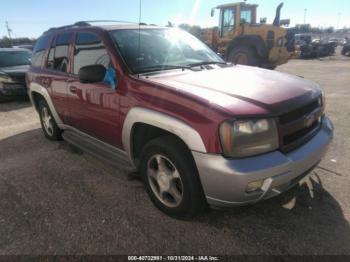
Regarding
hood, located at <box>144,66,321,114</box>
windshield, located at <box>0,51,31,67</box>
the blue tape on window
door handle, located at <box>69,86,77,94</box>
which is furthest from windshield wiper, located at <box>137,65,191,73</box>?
windshield, located at <box>0,51,31,67</box>

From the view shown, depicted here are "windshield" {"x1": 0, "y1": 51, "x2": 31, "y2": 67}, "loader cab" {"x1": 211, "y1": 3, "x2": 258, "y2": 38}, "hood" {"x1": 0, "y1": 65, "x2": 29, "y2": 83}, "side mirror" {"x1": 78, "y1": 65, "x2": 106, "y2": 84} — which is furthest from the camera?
→ "loader cab" {"x1": 211, "y1": 3, "x2": 258, "y2": 38}

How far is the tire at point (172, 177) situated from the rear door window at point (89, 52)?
1.19 metres

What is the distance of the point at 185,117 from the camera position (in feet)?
7.75

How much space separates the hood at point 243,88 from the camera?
92.4 inches

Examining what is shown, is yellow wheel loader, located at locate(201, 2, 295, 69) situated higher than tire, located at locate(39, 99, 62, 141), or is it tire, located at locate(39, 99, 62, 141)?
yellow wheel loader, located at locate(201, 2, 295, 69)

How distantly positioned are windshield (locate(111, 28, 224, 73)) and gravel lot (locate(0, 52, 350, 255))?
146 cm

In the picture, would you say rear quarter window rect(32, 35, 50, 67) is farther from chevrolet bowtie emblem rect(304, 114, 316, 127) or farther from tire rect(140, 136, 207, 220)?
chevrolet bowtie emblem rect(304, 114, 316, 127)

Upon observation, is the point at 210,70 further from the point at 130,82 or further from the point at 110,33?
the point at 110,33

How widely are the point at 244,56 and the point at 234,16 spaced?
1789 mm

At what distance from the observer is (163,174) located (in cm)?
280

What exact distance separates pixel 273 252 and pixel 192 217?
75 cm

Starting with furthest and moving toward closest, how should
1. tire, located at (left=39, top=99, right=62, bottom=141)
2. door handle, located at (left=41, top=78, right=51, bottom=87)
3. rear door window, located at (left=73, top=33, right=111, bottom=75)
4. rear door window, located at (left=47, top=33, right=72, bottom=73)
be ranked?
1. tire, located at (left=39, top=99, right=62, bottom=141)
2. door handle, located at (left=41, top=78, right=51, bottom=87)
3. rear door window, located at (left=47, top=33, right=72, bottom=73)
4. rear door window, located at (left=73, top=33, right=111, bottom=75)

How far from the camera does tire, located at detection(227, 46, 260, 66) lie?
40.6ft

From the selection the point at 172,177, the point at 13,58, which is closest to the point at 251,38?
the point at 13,58
